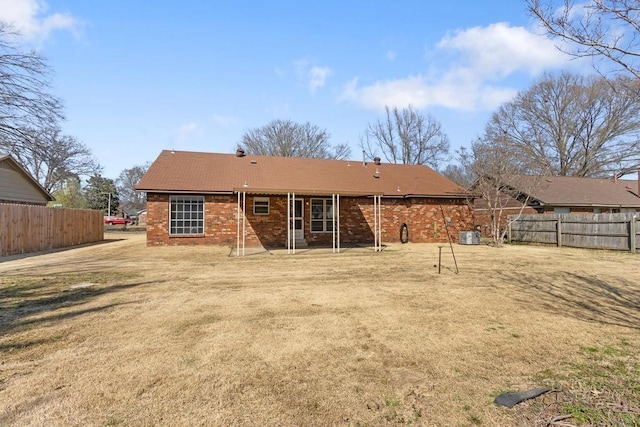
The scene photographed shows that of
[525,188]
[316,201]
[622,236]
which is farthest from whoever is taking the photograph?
[525,188]

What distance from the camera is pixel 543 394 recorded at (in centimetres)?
295

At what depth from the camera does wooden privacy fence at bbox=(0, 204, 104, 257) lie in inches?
510

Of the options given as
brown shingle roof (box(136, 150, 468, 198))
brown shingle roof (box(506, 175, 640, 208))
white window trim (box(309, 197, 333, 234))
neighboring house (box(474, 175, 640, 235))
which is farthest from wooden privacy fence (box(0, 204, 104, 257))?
brown shingle roof (box(506, 175, 640, 208))

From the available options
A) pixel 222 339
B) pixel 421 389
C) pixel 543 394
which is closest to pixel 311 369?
pixel 421 389

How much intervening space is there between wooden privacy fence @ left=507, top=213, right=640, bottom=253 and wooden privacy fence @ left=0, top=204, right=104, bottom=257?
22298mm

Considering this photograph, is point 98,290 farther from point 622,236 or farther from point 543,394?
point 622,236

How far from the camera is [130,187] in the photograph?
68.2 meters

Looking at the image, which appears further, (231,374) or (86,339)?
(86,339)

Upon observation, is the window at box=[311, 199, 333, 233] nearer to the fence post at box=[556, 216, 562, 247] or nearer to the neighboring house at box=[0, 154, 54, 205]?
the fence post at box=[556, 216, 562, 247]

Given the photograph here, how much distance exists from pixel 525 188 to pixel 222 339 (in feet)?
66.5

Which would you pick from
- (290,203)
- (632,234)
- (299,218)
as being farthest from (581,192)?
(290,203)

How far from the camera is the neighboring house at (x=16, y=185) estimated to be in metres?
17.1

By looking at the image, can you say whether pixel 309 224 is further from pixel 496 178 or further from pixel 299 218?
pixel 496 178

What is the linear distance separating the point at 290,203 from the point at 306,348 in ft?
39.4
